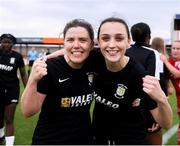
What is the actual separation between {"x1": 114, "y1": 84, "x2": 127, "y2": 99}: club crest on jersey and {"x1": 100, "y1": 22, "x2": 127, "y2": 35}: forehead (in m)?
0.44

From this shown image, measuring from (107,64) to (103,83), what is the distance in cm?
16

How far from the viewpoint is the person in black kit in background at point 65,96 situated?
11.5 feet

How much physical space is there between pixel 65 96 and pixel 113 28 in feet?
2.20

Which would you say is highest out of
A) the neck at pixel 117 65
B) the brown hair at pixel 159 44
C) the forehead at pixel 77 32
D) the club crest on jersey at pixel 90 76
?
the forehead at pixel 77 32

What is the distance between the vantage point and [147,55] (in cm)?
553

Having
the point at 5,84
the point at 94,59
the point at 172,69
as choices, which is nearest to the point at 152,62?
the point at 172,69

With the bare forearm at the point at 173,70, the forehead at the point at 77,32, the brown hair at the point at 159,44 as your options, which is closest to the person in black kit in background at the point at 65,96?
the forehead at the point at 77,32

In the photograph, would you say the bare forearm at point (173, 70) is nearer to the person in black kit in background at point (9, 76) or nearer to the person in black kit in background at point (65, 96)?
the person in black kit in background at point (9, 76)

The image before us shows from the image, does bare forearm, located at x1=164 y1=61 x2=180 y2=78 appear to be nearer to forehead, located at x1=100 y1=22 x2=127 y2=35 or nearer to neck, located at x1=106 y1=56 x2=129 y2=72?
neck, located at x1=106 y1=56 x2=129 y2=72

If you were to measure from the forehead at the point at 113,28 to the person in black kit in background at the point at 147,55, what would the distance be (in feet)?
5.15

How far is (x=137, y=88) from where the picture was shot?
3.69 meters

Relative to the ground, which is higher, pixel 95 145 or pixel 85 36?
pixel 85 36

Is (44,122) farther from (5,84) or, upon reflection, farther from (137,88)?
(5,84)

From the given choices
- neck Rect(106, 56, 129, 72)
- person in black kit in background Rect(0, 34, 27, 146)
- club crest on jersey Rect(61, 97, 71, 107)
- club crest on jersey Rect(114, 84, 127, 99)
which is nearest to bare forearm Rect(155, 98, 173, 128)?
club crest on jersey Rect(114, 84, 127, 99)
